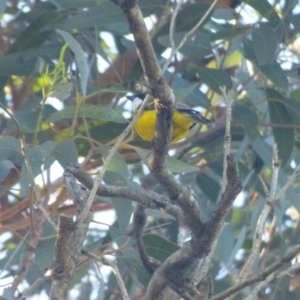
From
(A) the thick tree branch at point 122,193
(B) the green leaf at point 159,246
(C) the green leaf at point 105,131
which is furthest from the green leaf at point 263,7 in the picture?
(A) the thick tree branch at point 122,193

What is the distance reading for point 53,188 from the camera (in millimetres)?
2316

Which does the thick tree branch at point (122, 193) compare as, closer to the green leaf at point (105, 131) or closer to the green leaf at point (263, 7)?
the green leaf at point (105, 131)

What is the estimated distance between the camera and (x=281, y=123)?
2.64 meters

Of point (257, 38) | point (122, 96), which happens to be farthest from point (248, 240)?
point (257, 38)

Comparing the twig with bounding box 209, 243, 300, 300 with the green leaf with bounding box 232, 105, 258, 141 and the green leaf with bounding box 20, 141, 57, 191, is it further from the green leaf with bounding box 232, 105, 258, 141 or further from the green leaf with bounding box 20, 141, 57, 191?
the green leaf with bounding box 232, 105, 258, 141

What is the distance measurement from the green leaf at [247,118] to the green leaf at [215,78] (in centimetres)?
9

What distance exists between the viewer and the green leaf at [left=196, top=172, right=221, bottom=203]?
2777 millimetres

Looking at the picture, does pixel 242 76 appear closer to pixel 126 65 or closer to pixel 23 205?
pixel 126 65

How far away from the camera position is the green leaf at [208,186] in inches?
109

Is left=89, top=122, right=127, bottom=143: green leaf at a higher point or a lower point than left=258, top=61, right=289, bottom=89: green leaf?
lower

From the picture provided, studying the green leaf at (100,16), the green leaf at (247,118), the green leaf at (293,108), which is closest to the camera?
the green leaf at (100,16)

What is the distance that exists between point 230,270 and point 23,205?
76 cm

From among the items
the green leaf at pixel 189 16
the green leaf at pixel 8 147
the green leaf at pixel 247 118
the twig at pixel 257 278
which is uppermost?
the green leaf at pixel 189 16

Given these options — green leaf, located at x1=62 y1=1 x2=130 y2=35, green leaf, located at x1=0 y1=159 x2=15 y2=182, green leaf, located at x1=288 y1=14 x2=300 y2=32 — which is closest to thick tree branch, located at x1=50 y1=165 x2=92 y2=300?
green leaf, located at x1=0 y1=159 x2=15 y2=182
